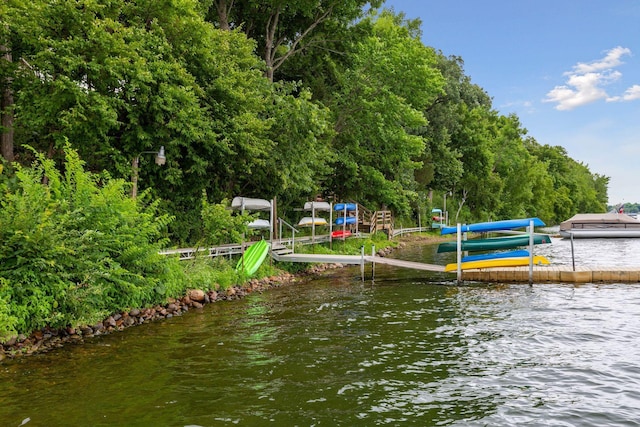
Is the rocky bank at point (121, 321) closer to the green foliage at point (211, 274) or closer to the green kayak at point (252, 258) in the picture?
the green foliage at point (211, 274)

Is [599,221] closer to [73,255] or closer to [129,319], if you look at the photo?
[129,319]

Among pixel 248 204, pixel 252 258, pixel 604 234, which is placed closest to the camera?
pixel 252 258

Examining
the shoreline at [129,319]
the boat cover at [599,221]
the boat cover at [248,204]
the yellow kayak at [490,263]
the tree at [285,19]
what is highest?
the tree at [285,19]

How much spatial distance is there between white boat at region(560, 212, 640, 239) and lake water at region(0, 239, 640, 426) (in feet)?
121

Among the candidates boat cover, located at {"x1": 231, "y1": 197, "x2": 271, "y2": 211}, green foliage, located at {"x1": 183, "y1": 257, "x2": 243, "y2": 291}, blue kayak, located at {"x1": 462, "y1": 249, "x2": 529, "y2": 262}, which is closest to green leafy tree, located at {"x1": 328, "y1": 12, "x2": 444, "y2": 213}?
boat cover, located at {"x1": 231, "y1": 197, "x2": 271, "y2": 211}

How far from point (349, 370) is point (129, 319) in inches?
257

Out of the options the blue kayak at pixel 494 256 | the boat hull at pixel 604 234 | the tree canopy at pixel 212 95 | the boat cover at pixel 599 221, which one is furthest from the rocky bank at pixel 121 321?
the boat cover at pixel 599 221

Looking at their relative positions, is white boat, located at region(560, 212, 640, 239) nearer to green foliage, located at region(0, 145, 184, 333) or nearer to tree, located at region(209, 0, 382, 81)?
tree, located at region(209, 0, 382, 81)

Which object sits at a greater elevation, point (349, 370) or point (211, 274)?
point (211, 274)

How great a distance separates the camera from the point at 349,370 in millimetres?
8844

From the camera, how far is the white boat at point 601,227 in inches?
1847

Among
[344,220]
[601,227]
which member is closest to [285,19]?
[344,220]

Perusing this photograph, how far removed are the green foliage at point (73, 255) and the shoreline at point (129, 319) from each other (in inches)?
9.4

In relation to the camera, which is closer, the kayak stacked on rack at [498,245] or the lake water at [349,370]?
the lake water at [349,370]
